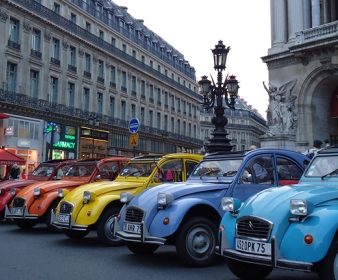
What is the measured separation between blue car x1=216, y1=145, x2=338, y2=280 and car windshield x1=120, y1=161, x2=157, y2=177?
388 cm

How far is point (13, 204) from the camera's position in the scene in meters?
10.5

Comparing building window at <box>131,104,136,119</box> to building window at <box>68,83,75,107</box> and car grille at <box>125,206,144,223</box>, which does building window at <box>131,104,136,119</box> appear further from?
car grille at <box>125,206,144,223</box>

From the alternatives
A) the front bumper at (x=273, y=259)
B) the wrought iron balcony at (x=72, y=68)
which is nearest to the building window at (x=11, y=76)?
the wrought iron balcony at (x=72, y=68)

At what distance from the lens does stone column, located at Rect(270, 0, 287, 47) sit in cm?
2152

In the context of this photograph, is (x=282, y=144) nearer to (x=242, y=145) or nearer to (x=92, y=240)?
(x=92, y=240)

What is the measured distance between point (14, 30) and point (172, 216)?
29.7 meters

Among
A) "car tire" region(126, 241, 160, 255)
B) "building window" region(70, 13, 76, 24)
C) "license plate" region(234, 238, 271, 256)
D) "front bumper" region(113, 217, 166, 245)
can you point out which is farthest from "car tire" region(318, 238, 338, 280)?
"building window" region(70, 13, 76, 24)

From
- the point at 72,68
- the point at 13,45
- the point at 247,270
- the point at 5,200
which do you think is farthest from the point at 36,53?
the point at 247,270

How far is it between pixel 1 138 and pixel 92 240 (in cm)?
2380

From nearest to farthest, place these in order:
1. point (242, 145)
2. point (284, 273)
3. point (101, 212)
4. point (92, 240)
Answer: point (284, 273), point (101, 212), point (92, 240), point (242, 145)

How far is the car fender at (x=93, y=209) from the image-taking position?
8.33 m

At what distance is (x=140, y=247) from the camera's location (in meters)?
7.52

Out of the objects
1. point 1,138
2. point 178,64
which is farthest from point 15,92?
point 178,64

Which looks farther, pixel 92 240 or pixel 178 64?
pixel 178 64
